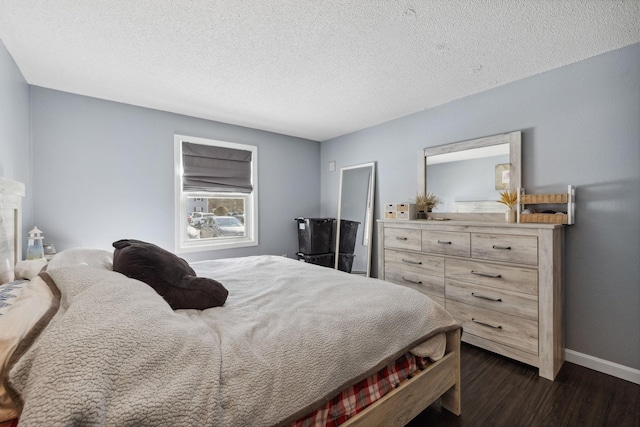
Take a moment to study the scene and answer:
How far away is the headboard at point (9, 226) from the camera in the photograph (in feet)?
5.14

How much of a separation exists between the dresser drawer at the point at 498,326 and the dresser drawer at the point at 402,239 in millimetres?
611

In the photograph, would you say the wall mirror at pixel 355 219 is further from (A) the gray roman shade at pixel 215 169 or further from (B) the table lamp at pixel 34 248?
(B) the table lamp at pixel 34 248

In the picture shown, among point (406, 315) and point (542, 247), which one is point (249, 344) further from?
point (542, 247)

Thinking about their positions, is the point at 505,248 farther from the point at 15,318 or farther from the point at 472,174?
the point at 15,318

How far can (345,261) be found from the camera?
13.4ft

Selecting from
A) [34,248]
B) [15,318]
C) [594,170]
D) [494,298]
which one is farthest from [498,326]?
[34,248]

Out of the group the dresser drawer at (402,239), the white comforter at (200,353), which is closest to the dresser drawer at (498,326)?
the dresser drawer at (402,239)

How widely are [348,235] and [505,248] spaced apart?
2.15 meters

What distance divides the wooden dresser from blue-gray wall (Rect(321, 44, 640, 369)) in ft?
0.60

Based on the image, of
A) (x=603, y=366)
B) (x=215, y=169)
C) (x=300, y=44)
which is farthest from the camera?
(x=215, y=169)

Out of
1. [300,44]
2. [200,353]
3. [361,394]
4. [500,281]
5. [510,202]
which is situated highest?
[300,44]

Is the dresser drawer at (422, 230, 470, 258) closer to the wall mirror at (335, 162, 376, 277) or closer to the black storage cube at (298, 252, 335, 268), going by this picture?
the wall mirror at (335, 162, 376, 277)

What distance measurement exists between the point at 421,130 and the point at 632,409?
279cm

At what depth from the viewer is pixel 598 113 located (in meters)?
2.10
